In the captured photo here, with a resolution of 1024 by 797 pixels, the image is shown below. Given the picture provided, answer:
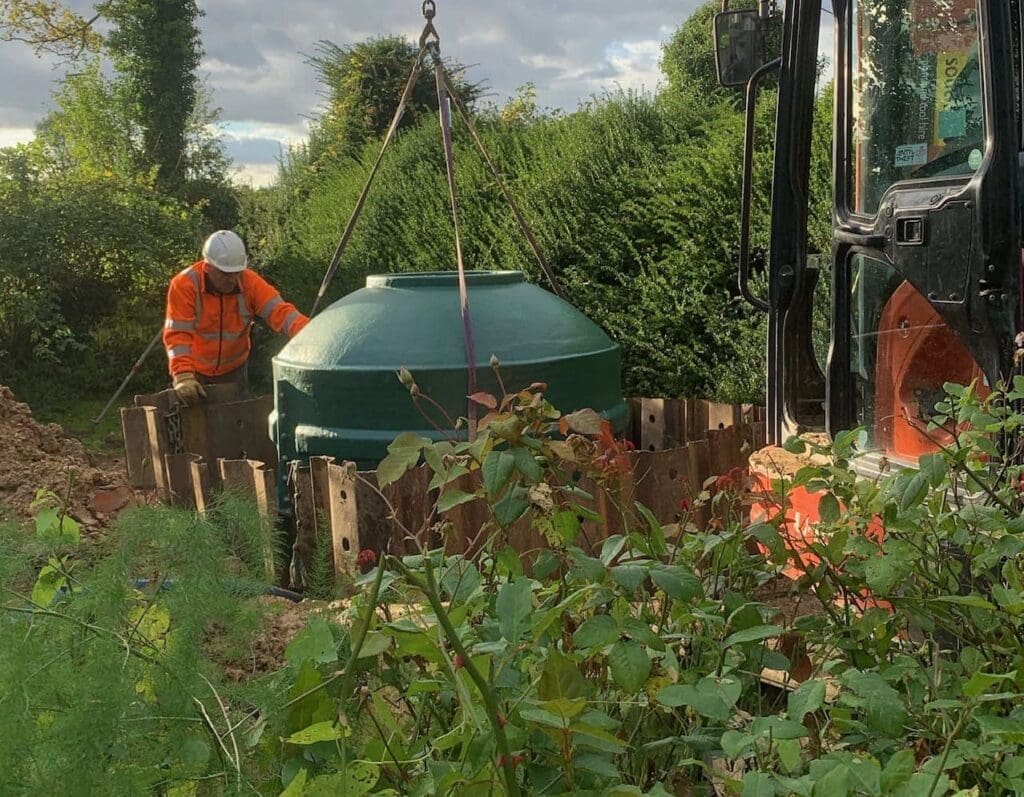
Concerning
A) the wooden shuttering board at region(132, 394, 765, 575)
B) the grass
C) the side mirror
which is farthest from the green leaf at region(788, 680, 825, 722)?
the grass

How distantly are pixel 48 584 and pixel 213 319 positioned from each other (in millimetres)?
6614

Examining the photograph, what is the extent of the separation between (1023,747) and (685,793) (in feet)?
1.51

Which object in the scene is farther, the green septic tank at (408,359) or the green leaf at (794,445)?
the green septic tank at (408,359)

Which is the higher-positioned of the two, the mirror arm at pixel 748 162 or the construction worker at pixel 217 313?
the mirror arm at pixel 748 162

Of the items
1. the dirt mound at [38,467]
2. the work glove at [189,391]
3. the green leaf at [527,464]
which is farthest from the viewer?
the work glove at [189,391]

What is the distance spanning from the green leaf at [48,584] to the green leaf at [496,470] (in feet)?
2.57

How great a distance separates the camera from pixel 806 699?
130cm

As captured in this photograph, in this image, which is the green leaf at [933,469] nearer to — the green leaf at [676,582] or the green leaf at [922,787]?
the green leaf at [676,582]

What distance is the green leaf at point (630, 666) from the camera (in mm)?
1356

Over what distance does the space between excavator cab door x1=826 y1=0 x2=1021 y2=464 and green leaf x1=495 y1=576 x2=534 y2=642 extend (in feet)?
5.86

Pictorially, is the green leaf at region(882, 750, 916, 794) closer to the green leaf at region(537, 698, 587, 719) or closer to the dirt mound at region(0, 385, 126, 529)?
the green leaf at region(537, 698, 587, 719)

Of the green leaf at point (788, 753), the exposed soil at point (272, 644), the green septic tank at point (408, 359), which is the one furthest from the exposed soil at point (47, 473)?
the green leaf at point (788, 753)

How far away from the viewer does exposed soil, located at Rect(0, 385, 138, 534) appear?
6.24m

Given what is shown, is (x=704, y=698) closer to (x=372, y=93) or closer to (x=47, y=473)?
(x=47, y=473)
